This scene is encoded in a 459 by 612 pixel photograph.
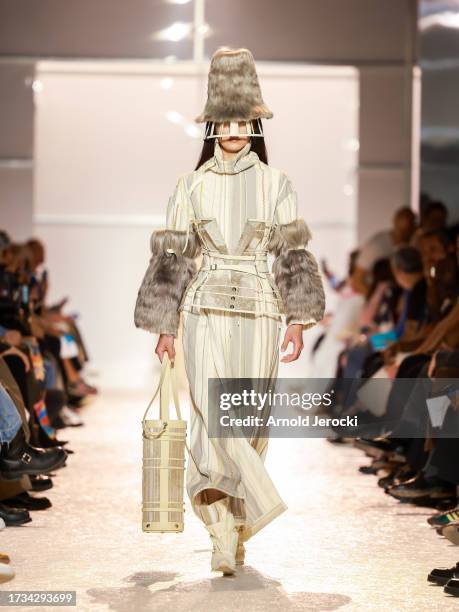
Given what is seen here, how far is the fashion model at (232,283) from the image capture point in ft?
11.0

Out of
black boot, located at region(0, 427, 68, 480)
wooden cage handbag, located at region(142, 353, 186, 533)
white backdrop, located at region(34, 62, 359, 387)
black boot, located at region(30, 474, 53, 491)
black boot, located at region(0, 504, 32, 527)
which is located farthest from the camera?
white backdrop, located at region(34, 62, 359, 387)

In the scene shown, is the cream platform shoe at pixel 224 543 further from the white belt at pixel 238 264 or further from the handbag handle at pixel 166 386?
the white belt at pixel 238 264

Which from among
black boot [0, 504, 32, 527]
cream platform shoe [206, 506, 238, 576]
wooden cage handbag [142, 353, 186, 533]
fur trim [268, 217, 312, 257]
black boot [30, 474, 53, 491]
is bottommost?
black boot [30, 474, 53, 491]

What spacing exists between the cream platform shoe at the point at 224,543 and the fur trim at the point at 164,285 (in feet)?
1.70

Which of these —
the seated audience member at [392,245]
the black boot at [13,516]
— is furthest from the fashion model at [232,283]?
the seated audience member at [392,245]

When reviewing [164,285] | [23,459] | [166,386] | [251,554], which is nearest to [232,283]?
[164,285]

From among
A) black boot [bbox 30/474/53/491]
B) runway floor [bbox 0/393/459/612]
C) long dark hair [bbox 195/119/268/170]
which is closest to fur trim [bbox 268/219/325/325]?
long dark hair [bbox 195/119/268/170]

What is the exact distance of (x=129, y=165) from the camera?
32.7 ft

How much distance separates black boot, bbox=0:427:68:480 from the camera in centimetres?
417

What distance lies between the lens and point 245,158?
3.46 m

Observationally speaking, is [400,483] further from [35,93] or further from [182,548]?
[35,93]

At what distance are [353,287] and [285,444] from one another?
1618 mm

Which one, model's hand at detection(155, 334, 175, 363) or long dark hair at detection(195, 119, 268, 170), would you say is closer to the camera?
model's hand at detection(155, 334, 175, 363)

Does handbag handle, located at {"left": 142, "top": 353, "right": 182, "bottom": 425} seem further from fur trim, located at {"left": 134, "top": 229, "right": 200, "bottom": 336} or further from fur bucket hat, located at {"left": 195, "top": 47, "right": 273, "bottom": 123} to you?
fur bucket hat, located at {"left": 195, "top": 47, "right": 273, "bottom": 123}
